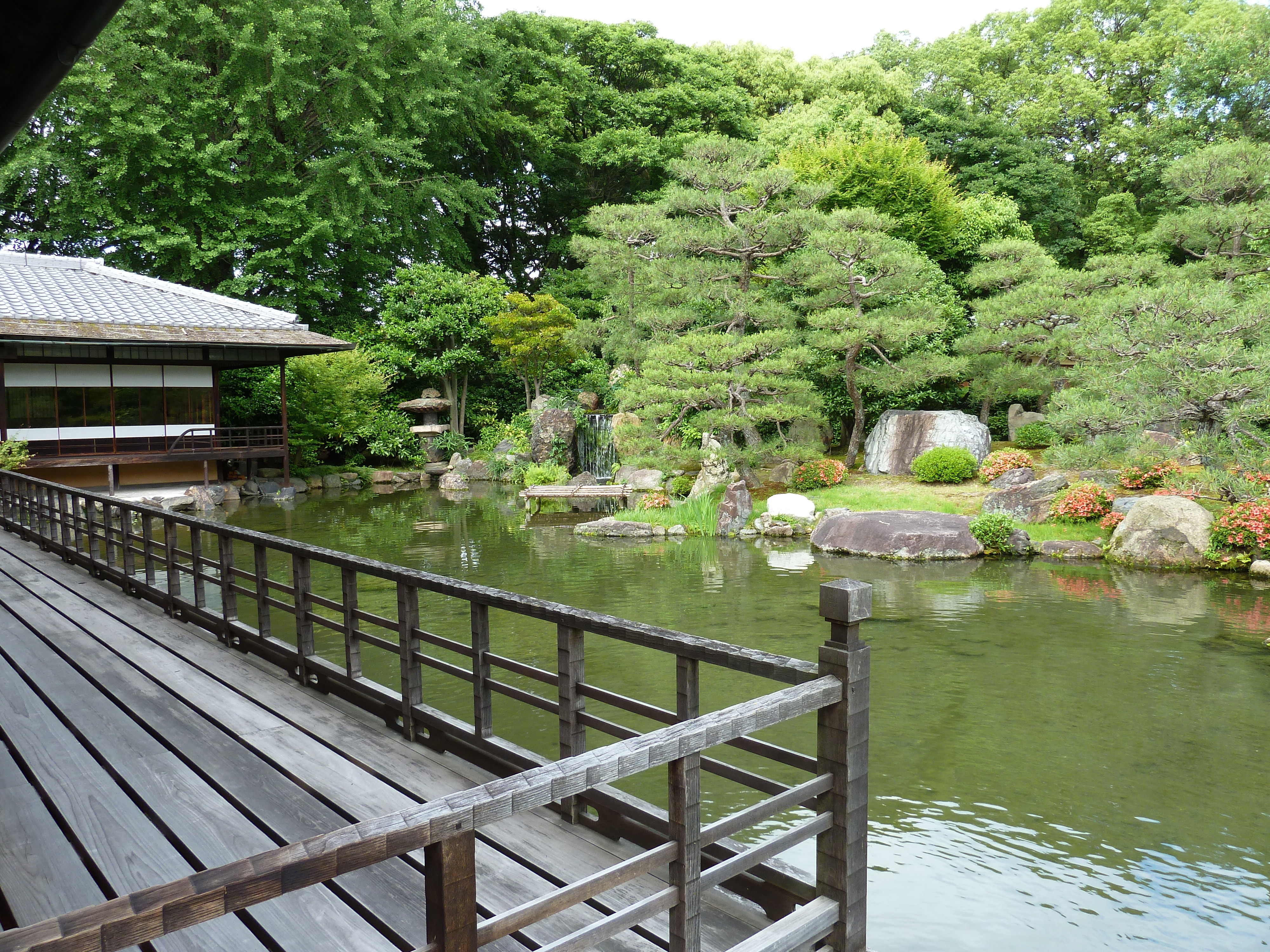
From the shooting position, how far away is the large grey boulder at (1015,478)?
43.1 feet

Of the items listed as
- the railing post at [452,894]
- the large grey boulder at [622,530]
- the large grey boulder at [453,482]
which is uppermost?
the railing post at [452,894]

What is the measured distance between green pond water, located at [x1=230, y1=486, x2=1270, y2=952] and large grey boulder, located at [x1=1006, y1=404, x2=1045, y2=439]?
5742 mm

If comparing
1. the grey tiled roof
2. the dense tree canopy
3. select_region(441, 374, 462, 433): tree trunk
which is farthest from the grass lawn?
select_region(441, 374, 462, 433): tree trunk

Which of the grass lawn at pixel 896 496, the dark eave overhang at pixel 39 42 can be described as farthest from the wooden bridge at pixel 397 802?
the grass lawn at pixel 896 496

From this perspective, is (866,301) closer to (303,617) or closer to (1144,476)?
(1144,476)

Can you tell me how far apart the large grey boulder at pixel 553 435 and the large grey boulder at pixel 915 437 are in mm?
7502

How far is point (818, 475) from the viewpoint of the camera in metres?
14.3

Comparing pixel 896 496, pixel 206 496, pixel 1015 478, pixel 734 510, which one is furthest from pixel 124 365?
pixel 1015 478

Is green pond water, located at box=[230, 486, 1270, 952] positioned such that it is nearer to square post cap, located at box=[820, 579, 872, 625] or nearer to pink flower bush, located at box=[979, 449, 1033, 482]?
square post cap, located at box=[820, 579, 872, 625]

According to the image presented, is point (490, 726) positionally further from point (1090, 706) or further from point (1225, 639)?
point (1225, 639)

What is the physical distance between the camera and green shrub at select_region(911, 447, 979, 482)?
13.8 metres

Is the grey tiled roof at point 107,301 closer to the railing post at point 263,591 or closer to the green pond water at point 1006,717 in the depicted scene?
the green pond water at point 1006,717

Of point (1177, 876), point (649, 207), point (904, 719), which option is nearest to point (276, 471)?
point (649, 207)

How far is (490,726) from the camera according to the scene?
3125 millimetres
